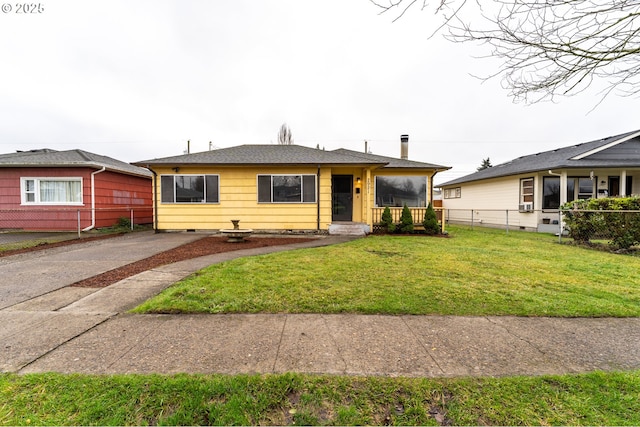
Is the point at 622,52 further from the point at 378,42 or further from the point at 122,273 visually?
the point at 122,273

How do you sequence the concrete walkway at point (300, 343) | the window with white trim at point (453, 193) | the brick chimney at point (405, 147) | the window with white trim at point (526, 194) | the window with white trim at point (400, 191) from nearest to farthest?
the concrete walkway at point (300, 343) < the window with white trim at point (400, 191) < the window with white trim at point (526, 194) < the brick chimney at point (405, 147) < the window with white trim at point (453, 193)

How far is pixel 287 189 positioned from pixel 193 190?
3.84 meters

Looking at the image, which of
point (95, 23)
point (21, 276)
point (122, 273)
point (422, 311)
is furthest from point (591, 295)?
point (95, 23)

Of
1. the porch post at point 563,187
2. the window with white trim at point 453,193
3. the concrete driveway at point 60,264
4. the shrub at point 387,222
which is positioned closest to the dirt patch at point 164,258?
the concrete driveway at point 60,264

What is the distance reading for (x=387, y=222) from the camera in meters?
11.0

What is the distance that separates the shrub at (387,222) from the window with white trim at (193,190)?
6864 millimetres

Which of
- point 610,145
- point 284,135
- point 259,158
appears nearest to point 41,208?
point 259,158

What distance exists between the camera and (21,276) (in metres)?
4.84

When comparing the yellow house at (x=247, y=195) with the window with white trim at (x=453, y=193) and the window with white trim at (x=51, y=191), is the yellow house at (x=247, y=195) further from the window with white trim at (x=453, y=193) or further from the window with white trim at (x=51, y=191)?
the window with white trim at (x=453, y=193)

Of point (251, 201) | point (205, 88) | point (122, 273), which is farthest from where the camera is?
point (205, 88)

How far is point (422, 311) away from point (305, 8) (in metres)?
5.67

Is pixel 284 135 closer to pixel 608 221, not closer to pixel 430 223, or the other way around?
pixel 430 223

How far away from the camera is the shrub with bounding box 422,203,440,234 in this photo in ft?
36.0

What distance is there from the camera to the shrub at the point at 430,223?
10977 mm
